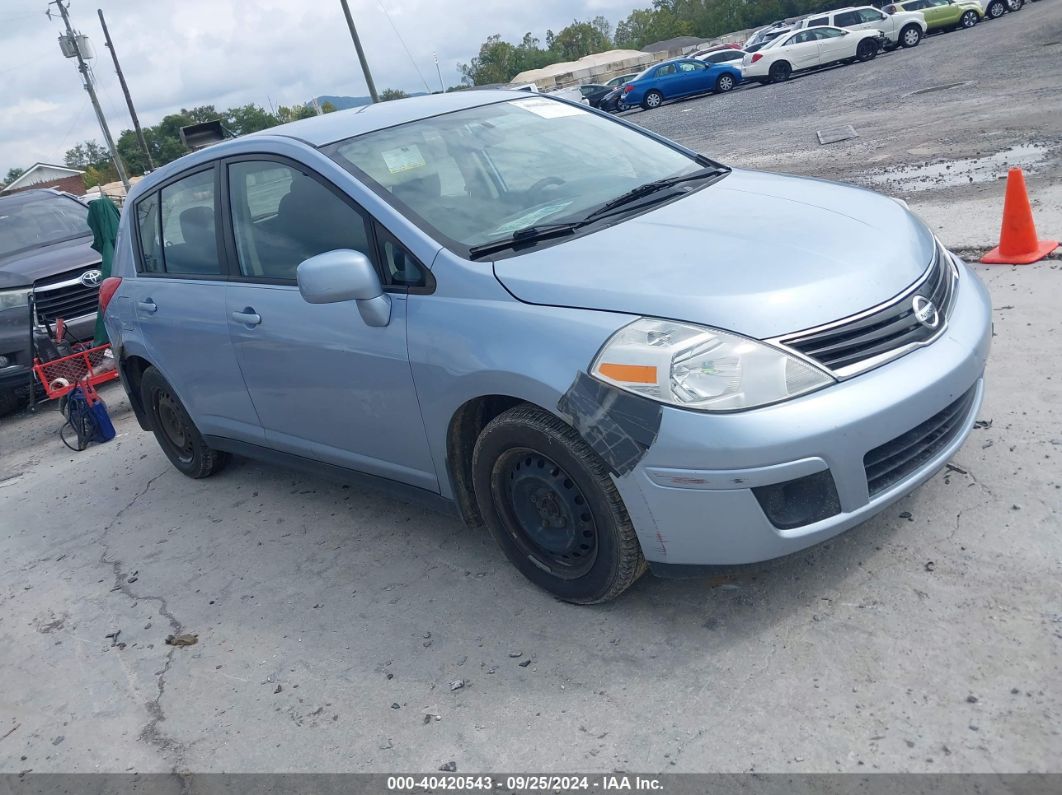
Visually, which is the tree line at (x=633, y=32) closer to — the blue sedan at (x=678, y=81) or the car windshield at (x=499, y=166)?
the blue sedan at (x=678, y=81)

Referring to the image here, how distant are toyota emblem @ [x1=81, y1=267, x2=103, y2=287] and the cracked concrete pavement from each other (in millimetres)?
4859

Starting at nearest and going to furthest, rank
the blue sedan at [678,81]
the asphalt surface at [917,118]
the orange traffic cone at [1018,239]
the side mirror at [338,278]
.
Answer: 1. the side mirror at [338,278]
2. the orange traffic cone at [1018,239]
3. the asphalt surface at [917,118]
4. the blue sedan at [678,81]

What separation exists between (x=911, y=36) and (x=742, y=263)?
3051 centimetres

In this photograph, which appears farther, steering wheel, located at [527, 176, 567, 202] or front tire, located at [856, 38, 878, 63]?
front tire, located at [856, 38, 878, 63]

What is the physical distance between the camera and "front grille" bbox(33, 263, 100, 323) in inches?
351

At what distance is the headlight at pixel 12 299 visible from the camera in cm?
861

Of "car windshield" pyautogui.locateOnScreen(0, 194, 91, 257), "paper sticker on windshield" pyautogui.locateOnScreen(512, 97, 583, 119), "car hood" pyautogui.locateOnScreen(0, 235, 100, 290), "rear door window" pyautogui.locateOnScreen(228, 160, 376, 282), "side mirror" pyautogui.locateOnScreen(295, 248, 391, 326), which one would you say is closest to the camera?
"side mirror" pyautogui.locateOnScreen(295, 248, 391, 326)

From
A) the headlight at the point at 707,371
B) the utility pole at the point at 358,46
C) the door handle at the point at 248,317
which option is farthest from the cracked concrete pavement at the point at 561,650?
the utility pole at the point at 358,46

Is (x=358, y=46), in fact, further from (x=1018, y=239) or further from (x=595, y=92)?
(x=1018, y=239)

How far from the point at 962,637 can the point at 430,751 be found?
1.64m

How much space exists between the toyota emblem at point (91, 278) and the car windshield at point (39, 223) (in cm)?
136

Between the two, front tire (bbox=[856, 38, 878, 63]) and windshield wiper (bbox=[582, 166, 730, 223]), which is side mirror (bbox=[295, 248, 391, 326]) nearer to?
windshield wiper (bbox=[582, 166, 730, 223])

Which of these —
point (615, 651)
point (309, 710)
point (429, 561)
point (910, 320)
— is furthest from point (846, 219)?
point (309, 710)

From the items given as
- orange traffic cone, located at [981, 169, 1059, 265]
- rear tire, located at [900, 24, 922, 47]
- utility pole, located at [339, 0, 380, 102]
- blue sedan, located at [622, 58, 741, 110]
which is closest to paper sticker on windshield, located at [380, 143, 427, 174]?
orange traffic cone, located at [981, 169, 1059, 265]
